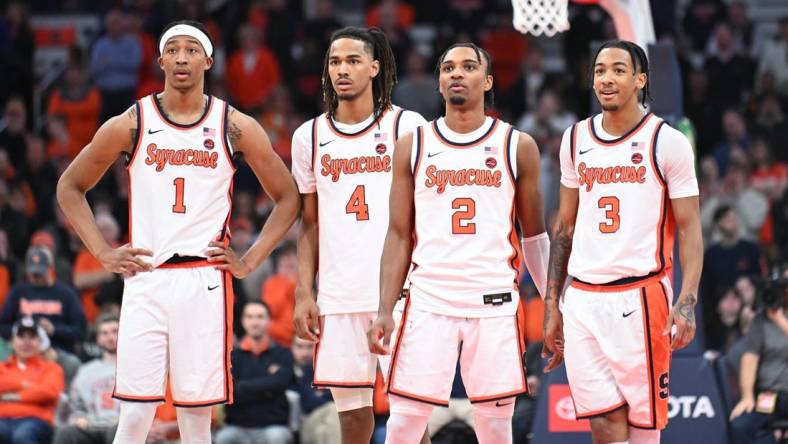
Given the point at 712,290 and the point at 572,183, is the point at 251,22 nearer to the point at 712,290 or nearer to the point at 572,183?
the point at 712,290

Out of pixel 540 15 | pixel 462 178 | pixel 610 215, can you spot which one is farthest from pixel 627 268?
pixel 540 15

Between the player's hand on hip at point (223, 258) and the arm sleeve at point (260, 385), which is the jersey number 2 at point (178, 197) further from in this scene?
the arm sleeve at point (260, 385)

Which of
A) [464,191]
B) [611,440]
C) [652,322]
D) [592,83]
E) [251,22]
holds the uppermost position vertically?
[251,22]

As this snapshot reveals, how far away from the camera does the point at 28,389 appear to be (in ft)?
39.4

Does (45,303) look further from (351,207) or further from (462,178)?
(462,178)

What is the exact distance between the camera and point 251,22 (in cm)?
1827


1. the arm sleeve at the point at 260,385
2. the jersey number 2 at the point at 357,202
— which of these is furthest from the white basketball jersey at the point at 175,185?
the arm sleeve at the point at 260,385

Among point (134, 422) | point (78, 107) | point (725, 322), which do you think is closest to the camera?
point (134, 422)

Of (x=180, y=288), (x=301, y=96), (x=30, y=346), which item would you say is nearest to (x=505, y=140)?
(x=180, y=288)

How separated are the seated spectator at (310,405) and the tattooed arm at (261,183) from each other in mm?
3469

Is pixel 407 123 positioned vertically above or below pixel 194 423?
above

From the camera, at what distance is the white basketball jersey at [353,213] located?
26.7 feet

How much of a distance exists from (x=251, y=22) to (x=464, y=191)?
11.1 metres

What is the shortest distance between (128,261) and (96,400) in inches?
178
